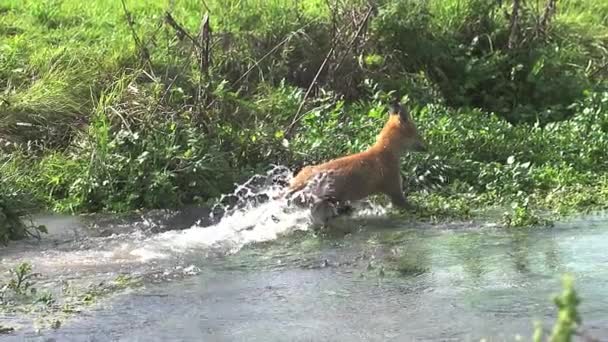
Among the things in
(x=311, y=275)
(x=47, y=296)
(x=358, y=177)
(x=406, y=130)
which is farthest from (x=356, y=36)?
(x=47, y=296)

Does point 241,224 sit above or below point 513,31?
below

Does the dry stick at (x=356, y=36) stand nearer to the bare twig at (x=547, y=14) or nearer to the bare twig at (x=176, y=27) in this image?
the bare twig at (x=176, y=27)

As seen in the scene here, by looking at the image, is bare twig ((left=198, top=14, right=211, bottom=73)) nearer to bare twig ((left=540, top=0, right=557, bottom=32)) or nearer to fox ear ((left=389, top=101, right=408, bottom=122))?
fox ear ((left=389, top=101, right=408, bottom=122))

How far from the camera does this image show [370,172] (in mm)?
9312

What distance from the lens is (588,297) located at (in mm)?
6348

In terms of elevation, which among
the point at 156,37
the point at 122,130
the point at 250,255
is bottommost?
the point at 250,255

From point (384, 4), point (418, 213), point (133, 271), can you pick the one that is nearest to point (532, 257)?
point (418, 213)

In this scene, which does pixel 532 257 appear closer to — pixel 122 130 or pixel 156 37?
pixel 122 130

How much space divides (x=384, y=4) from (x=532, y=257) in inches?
246

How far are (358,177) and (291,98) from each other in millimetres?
2828

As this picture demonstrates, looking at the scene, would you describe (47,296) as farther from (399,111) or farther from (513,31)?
(513,31)

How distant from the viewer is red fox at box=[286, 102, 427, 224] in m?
9.02

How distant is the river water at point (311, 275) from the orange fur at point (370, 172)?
25cm

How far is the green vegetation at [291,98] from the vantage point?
1006 cm
